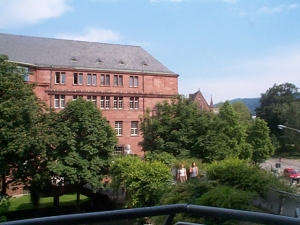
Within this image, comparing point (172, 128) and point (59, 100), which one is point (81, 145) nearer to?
point (172, 128)

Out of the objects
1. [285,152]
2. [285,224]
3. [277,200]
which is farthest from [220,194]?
[285,152]

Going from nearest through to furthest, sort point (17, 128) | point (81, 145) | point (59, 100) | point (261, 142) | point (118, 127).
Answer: point (17, 128)
point (81, 145)
point (59, 100)
point (118, 127)
point (261, 142)

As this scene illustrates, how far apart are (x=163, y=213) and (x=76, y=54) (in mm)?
45260

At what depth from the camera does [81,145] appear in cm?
2784

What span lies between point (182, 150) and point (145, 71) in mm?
21835

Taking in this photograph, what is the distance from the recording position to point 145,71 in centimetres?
4697

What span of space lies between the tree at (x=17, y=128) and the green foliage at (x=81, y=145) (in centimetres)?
147

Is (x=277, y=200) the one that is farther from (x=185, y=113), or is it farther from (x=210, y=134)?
(x=185, y=113)


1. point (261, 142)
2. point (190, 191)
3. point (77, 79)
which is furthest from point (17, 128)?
point (261, 142)

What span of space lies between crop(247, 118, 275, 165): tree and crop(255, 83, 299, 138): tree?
1253 centimetres

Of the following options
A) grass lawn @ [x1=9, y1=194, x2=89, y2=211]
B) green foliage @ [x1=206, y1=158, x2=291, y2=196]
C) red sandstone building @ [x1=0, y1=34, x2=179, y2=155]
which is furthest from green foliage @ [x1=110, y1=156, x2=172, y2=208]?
red sandstone building @ [x1=0, y1=34, x2=179, y2=155]

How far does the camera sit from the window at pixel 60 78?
43000 mm

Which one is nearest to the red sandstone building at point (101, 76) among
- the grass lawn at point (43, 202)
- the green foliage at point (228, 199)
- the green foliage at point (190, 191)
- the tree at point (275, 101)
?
the grass lawn at point (43, 202)

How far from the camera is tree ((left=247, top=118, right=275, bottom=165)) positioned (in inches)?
1902
